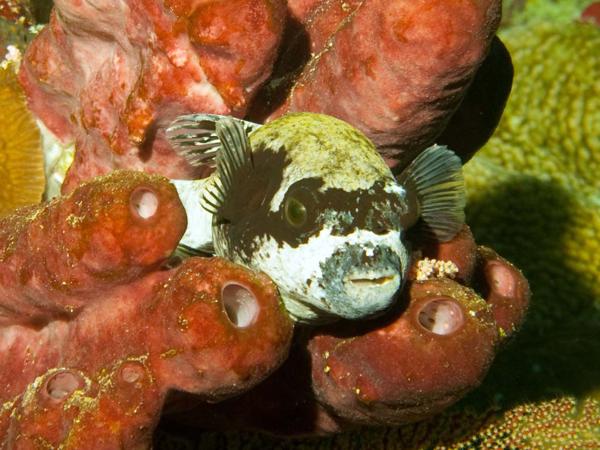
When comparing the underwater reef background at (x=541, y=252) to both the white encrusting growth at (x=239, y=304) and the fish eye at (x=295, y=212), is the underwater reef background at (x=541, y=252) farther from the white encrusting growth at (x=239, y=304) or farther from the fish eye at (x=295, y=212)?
the fish eye at (x=295, y=212)

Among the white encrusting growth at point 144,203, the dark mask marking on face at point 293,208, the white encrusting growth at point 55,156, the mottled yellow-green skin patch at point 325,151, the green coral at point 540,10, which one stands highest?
the white encrusting growth at point 144,203

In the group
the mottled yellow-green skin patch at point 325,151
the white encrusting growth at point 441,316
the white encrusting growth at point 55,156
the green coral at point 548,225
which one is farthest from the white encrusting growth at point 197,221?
the green coral at point 548,225

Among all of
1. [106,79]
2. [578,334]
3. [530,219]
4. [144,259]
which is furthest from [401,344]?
→ [530,219]

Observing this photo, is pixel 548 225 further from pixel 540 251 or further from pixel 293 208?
pixel 293 208

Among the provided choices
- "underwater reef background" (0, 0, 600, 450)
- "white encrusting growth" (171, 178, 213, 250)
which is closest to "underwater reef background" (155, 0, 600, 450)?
"underwater reef background" (0, 0, 600, 450)

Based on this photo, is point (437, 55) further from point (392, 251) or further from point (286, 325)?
point (286, 325)

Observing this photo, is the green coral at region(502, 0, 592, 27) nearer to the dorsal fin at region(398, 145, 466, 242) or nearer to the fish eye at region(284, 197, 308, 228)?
the dorsal fin at region(398, 145, 466, 242)
